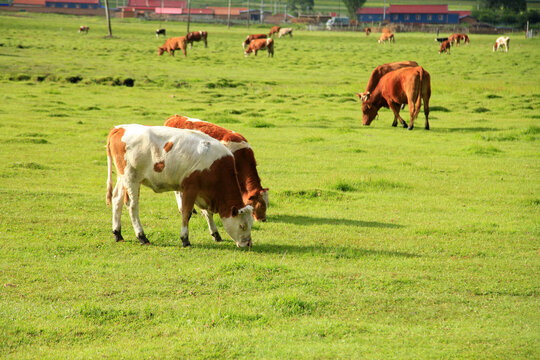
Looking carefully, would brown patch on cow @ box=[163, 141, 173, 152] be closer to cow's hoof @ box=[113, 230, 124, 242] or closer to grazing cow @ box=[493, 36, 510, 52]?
cow's hoof @ box=[113, 230, 124, 242]

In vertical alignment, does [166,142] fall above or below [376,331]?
above

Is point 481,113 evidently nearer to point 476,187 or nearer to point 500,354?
point 476,187

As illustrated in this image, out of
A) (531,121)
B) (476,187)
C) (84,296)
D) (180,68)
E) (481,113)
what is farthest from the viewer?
(180,68)

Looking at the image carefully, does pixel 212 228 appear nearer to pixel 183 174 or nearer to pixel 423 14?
pixel 183 174

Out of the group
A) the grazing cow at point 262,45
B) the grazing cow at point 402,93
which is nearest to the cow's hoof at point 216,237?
the grazing cow at point 402,93

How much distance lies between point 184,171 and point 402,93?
46.8ft

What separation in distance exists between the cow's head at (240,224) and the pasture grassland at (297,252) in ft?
0.56

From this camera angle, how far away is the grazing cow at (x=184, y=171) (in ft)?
27.5

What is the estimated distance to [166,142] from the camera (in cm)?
846

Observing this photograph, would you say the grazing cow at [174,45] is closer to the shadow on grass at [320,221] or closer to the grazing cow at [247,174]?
the shadow on grass at [320,221]

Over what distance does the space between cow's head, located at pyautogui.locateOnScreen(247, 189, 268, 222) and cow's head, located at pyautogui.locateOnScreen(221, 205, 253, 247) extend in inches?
38.6

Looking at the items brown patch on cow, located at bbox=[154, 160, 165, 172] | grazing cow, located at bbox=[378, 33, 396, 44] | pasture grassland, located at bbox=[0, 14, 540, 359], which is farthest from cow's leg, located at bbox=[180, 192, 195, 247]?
grazing cow, located at bbox=[378, 33, 396, 44]

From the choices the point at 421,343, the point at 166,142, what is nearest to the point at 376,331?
the point at 421,343

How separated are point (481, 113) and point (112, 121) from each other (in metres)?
14.2
